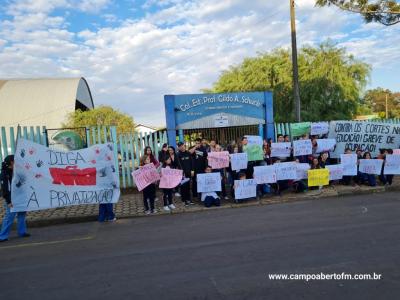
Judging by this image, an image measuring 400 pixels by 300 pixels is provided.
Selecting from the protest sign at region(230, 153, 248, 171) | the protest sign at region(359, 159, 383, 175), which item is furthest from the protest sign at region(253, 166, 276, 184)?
the protest sign at region(359, 159, 383, 175)

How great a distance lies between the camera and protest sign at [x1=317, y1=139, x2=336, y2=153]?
12.2m

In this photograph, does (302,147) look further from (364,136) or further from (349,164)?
(364,136)

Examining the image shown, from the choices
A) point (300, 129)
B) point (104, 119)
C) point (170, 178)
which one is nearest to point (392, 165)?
point (300, 129)

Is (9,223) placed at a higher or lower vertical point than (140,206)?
higher

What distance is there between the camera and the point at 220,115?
1402 cm

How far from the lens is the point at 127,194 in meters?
12.9

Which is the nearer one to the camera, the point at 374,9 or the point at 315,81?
the point at 374,9

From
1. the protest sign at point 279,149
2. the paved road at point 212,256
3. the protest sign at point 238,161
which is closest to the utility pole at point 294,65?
the protest sign at point 279,149

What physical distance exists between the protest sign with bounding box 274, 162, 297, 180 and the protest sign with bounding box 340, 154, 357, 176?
5.66 ft

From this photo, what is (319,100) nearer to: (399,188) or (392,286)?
(399,188)

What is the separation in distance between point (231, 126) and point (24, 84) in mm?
34663

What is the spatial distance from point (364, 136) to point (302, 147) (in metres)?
2.56

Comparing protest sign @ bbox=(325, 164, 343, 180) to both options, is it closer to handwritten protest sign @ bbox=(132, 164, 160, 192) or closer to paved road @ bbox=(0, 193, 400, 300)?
paved road @ bbox=(0, 193, 400, 300)

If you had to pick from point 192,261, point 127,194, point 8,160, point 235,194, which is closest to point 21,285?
point 192,261
